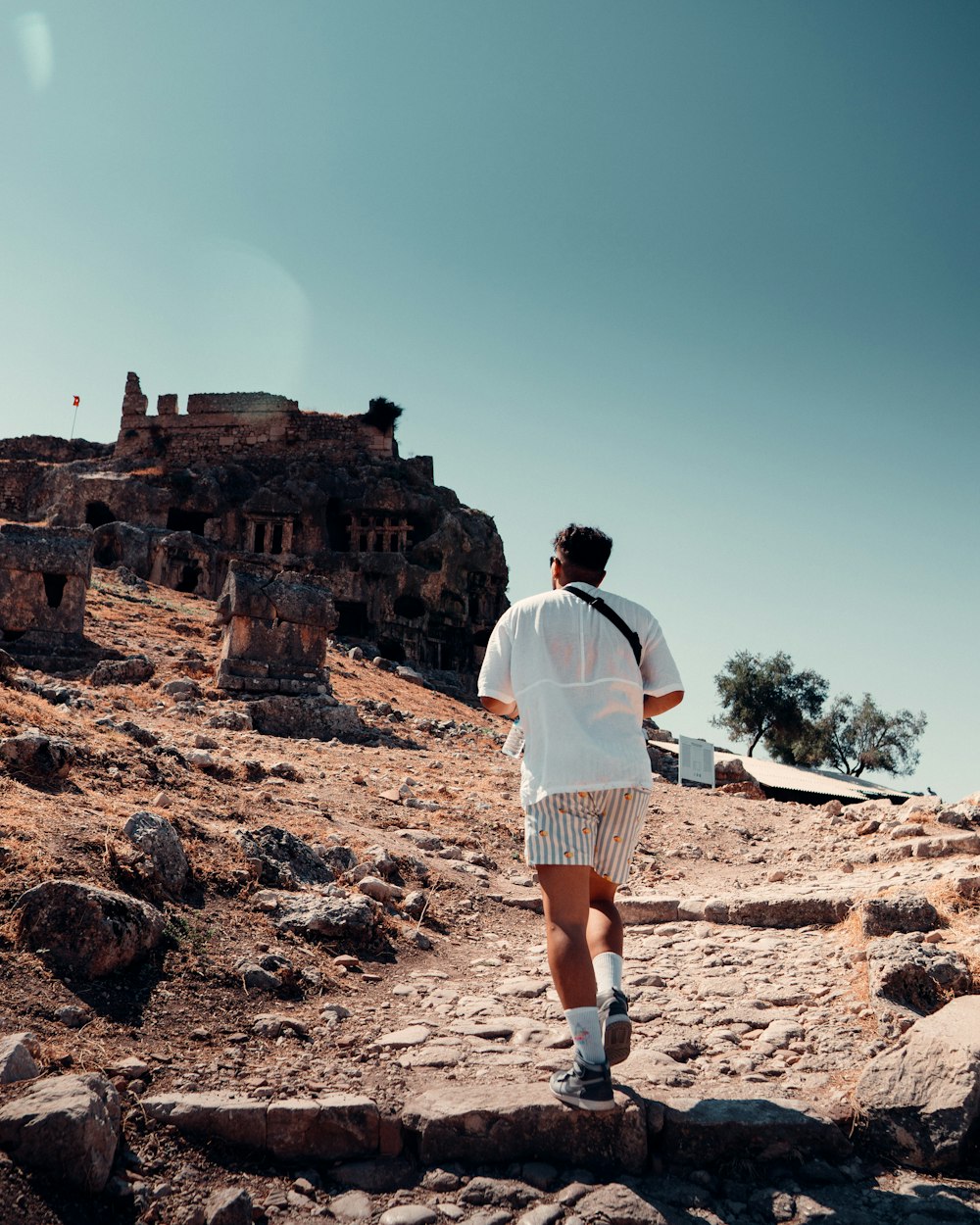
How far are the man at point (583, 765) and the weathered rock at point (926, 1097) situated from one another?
0.74m

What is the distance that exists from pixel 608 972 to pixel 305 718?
412 inches

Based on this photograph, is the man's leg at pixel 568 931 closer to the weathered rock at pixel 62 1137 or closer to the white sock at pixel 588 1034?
the white sock at pixel 588 1034

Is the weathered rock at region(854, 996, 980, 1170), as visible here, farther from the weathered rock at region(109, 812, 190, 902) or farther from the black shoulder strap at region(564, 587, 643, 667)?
the weathered rock at region(109, 812, 190, 902)

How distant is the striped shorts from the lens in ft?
8.86

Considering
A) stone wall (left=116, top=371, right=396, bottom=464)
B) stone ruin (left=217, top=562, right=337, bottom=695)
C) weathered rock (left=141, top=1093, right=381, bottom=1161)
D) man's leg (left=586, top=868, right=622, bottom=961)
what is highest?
stone wall (left=116, top=371, right=396, bottom=464)

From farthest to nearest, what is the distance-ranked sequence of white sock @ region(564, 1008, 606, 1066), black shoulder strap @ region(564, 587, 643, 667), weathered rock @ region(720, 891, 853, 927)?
weathered rock @ region(720, 891, 853, 927) < black shoulder strap @ region(564, 587, 643, 667) < white sock @ region(564, 1008, 606, 1066)

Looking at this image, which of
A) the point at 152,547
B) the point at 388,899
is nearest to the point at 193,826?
the point at 388,899

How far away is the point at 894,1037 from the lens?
312cm

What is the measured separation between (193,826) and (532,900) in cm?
A: 234

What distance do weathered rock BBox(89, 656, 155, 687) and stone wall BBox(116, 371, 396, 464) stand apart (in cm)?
2809

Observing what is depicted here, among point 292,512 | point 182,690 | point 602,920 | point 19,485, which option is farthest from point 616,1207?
point 19,485

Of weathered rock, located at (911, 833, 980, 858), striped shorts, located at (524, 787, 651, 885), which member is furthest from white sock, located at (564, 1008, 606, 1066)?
weathered rock, located at (911, 833, 980, 858)

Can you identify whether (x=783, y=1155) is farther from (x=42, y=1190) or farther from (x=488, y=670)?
(x=42, y=1190)

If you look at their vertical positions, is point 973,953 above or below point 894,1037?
above
